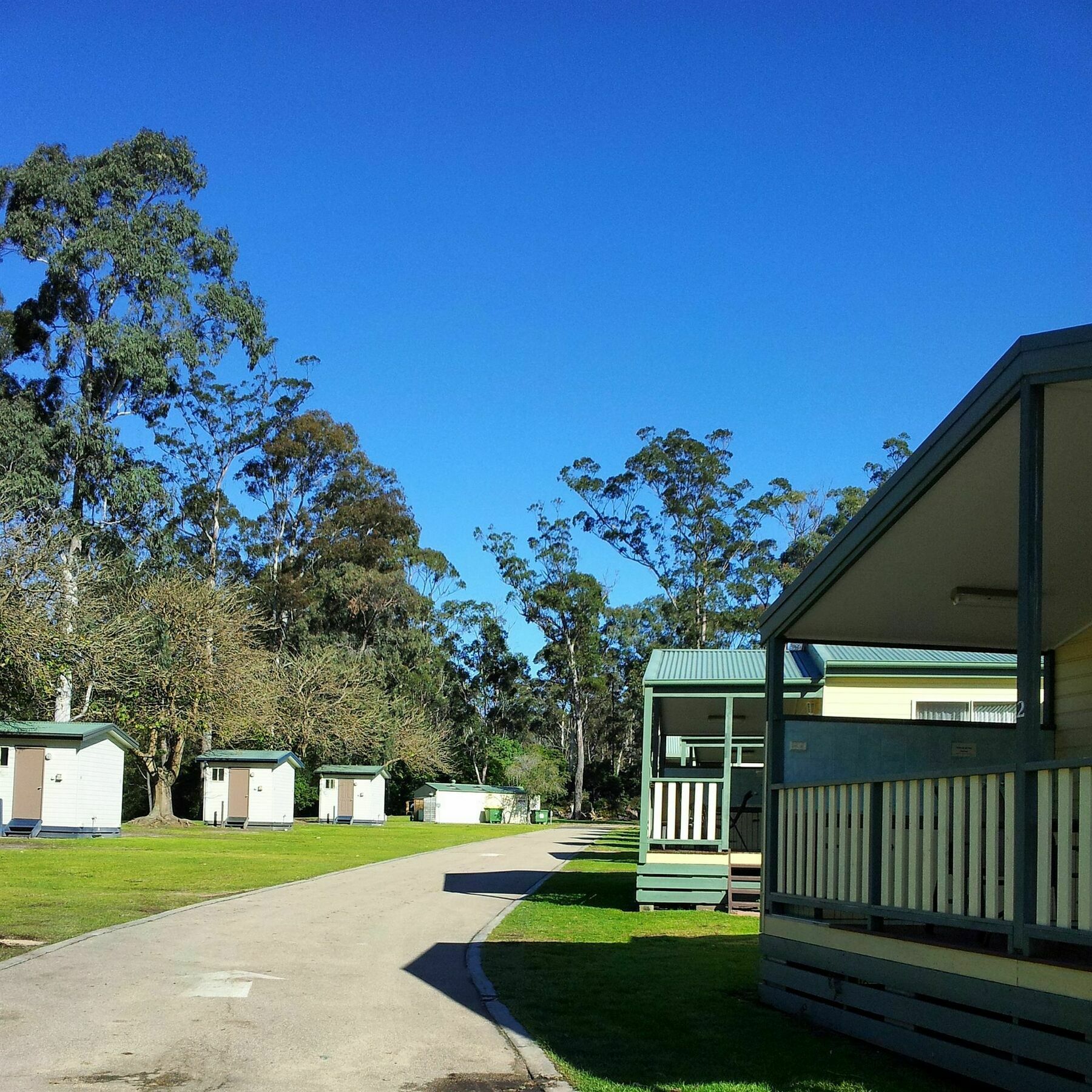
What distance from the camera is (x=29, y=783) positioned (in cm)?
2969

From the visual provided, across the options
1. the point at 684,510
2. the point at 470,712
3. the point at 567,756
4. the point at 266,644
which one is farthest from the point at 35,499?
the point at 567,756

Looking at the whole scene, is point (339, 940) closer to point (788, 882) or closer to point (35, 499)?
point (788, 882)

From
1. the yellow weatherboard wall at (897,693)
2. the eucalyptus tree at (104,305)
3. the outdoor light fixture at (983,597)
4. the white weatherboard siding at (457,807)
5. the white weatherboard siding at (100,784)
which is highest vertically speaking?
the eucalyptus tree at (104,305)

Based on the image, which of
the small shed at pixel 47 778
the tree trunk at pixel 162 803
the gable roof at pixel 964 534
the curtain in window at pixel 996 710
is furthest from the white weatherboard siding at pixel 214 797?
the gable roof at pixel 964 534

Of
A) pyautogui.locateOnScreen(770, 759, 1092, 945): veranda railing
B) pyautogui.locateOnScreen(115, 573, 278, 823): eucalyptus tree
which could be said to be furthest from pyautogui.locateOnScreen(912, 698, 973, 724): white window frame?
pyautogui.locateOnScreen(115, 573, 278, 823): eucalyptus tree

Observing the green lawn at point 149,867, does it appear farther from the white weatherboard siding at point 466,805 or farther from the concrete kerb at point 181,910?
the white weatherboard siding at point 466,805

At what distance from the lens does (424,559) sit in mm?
63438

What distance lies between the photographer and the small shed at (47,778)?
2947cm

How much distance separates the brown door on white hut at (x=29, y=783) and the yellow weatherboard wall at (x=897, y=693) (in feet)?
67.1

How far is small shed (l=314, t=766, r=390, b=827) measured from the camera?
159 feet

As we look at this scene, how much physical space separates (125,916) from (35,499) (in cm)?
2460

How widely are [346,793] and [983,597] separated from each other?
42021 millimetres

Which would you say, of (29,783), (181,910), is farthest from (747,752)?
(29,783)

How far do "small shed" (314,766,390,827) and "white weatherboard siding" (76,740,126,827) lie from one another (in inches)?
637
